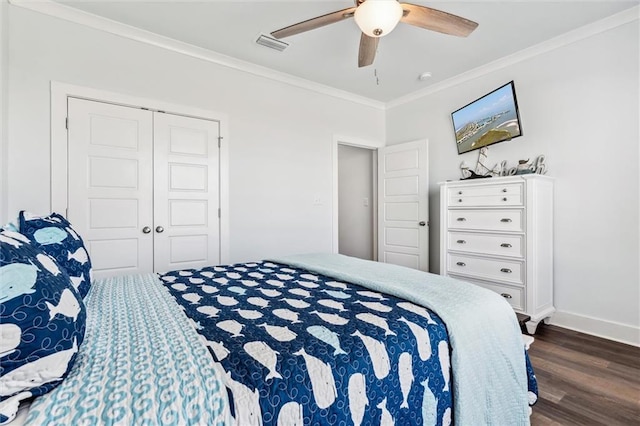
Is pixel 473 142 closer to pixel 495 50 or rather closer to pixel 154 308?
pixel 495 50

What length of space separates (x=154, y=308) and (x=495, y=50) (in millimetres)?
3573

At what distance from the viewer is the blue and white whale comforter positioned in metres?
0.79

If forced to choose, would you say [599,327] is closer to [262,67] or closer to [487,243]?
[487,243]

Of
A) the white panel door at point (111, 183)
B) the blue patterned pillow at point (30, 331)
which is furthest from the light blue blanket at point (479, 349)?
the white panel door at point (111, 183)

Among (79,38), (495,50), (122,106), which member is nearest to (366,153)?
(495,50)

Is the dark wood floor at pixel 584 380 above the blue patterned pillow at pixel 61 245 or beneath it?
beneath

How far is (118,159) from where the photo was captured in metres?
2.67

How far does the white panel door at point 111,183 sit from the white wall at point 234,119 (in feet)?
0.59

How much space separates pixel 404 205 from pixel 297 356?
343 cm

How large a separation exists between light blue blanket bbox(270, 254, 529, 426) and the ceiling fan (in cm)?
155

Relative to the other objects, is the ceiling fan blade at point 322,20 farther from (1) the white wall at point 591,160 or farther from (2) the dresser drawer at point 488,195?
(1) the white wall at point 591,160

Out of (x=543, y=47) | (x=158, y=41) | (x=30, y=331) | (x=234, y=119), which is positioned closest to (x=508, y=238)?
(x=543, y=47)

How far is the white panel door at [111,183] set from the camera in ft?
8.24

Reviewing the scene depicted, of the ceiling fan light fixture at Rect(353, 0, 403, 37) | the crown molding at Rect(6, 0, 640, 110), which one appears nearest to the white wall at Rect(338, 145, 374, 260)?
the crown molding at Rect(6, 0, 640, 110)
